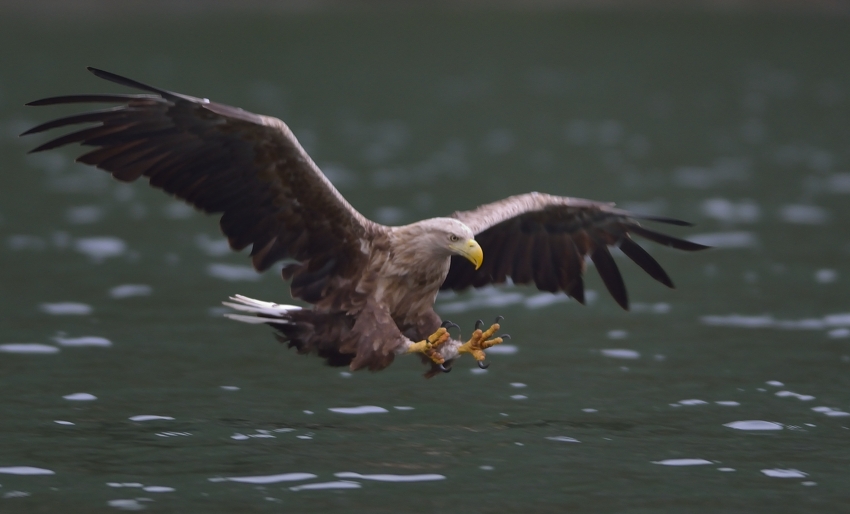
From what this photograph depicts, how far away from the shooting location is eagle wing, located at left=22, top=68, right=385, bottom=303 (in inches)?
280

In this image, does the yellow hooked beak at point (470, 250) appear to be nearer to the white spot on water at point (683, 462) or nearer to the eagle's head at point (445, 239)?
the eagle's head at point (445, 239)

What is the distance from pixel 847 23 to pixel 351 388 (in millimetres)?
31465

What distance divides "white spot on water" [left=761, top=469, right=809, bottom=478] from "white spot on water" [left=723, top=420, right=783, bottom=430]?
0.78m

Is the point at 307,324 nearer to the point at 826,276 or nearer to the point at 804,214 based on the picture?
the point at 826,276

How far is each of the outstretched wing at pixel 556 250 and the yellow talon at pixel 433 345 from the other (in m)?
1.37

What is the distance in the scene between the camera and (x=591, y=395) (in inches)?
326

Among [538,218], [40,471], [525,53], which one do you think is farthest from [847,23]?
[40,471]

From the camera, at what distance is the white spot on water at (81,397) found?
308 inches

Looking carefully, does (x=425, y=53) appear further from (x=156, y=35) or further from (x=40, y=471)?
(x=40, y=471)

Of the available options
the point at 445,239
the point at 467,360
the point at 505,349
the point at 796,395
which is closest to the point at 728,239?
the point at 505,349

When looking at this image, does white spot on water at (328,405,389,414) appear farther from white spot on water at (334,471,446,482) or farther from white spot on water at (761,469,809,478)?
white spot on water at (761,469,809,478)

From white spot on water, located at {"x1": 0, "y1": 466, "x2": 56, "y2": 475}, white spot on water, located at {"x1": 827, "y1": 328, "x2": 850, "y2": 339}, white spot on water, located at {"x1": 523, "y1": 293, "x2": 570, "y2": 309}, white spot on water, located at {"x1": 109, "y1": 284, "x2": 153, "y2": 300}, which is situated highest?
white spot on water, located at {"x1": 523, "y1": 293, "x2": 570, "y2": 309}

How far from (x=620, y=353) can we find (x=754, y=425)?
6.13 feet

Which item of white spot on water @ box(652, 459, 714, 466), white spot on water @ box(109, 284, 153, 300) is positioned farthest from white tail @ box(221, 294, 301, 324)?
white spot on water @ box(109, 284, 153, 300)
